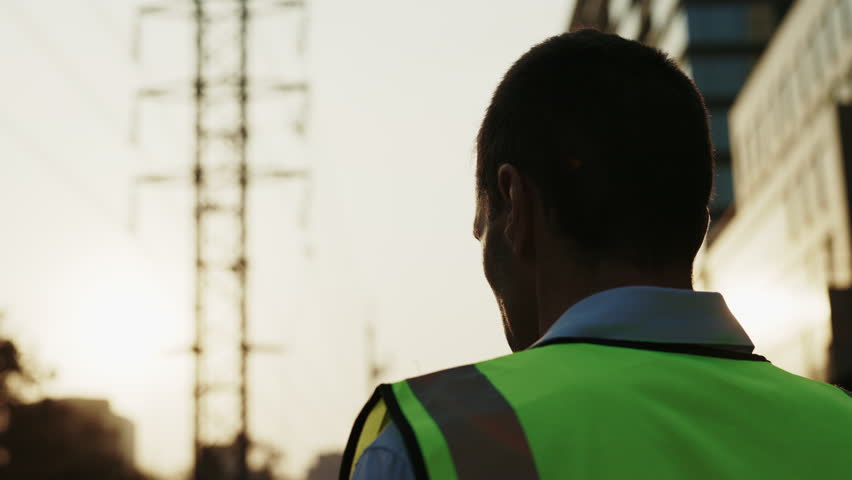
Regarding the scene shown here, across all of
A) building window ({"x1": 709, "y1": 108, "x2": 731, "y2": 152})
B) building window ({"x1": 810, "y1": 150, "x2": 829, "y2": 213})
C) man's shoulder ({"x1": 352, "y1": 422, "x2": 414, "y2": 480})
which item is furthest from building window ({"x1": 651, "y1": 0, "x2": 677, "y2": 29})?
man's shoulder ({"x1": 352, "y1": 422, "x2": 414, "y2": 480})

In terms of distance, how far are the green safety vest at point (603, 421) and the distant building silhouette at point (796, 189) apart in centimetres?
2559

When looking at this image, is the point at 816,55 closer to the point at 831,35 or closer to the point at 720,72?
the point at 831,35

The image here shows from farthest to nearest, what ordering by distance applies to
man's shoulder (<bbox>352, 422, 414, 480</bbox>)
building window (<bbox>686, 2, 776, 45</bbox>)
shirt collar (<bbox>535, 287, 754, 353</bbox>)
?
building window (<bbox>686, 2, 776, 45</bbox>)
shirt collar (<bbox>535, 287, 754, 353</bbox>)
man's shoulder (<bbox>352, 422, 414, 480</bbox>)

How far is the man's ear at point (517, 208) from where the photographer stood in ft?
6.23

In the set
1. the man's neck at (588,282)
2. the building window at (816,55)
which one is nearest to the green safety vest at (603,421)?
the man's neck at (588,282)

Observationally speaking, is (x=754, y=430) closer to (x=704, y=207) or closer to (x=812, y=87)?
(x=704, y=207)

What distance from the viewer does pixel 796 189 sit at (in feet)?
122

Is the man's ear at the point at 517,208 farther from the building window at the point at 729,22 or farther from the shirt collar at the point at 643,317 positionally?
the building window at the point at 729,22

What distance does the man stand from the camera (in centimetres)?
154

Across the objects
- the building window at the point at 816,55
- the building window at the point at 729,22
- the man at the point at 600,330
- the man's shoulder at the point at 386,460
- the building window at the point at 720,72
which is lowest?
the man's shoulder at the point at 386,460

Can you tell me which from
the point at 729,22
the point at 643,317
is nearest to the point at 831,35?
the point at 729,22

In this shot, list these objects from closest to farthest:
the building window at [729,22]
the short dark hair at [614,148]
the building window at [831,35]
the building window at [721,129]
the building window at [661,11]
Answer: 1. the short dark hair at [614,148]
2. the building window at [831,35]
3. the building window at [729,22]
4. the building window at [721,129]
5. the building window at [661,11]

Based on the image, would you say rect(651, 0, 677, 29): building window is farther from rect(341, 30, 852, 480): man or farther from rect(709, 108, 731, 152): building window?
rect(341, 30, 852, 480): man

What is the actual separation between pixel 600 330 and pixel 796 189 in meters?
37.3
